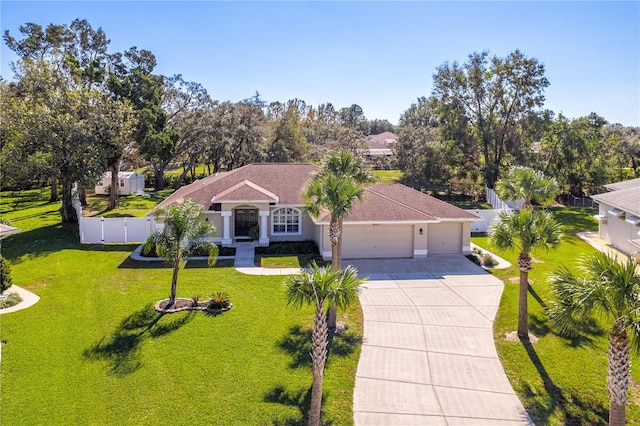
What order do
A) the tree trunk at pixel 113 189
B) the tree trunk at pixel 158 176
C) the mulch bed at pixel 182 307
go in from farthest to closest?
the tree trunk at pixel 158 176
the tree trunk at pixel 113 189
the mulch bed at pixel 182 307

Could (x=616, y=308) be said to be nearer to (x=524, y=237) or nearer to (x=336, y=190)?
(x=524, y=237)

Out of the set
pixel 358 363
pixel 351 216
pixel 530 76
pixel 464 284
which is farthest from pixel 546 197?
pixel 530 76

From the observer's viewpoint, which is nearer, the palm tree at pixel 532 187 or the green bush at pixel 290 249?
the palm tree at pixel 532 187

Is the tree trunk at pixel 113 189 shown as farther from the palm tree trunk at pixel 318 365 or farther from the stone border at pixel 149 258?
the palm tree trunk at pixel 318 365

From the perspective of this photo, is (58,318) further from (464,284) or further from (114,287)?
(464,284)

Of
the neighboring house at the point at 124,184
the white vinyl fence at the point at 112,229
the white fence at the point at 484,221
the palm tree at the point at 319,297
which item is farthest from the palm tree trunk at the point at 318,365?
the neighboring house at the point at 124,184
